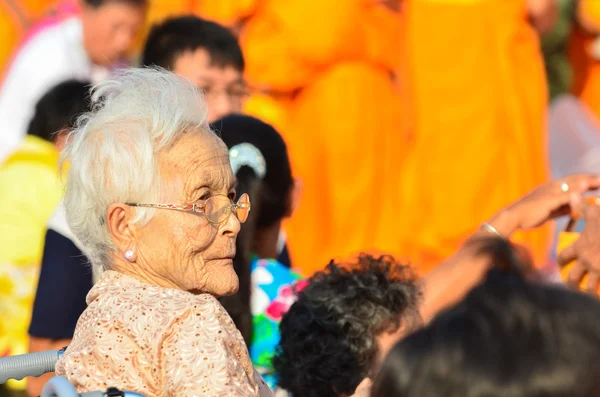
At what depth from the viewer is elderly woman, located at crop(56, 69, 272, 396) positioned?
1481mm

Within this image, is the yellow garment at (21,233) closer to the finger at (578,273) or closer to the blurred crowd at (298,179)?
the blurred crowd at (298,179)

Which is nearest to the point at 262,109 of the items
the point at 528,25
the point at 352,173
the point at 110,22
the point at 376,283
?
the point at 352,173

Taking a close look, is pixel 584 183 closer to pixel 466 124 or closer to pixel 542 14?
pixel 466 124

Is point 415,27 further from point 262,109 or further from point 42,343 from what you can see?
point 42,343

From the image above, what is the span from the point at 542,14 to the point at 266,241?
3.13 meters

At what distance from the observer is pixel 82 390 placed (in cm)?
151

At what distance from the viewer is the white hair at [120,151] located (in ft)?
5.38

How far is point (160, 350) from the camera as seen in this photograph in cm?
147

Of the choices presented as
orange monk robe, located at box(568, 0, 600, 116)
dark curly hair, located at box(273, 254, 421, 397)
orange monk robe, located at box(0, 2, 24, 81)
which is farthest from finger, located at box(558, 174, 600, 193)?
orange monk robe, located at box(0, 2, 24, 81)

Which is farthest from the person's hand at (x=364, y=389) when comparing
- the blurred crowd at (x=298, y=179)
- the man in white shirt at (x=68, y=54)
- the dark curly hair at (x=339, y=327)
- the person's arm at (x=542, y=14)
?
the person's arm at (x=542, y=14)

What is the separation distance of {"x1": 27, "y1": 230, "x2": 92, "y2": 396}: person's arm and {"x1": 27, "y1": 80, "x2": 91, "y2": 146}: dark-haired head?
787 mm

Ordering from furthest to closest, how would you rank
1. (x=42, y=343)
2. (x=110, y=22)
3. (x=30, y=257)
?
(x=110, y=22) < (x=30, y=257) < (x=42, y=343)

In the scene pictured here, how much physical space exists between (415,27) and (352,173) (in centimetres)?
82

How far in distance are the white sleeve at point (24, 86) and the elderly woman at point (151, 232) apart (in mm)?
3174
